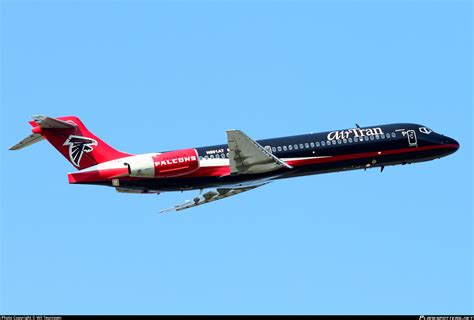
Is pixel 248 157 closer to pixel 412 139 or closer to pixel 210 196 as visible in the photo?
pixel 210 196

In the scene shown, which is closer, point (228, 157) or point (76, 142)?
point (76, 142)

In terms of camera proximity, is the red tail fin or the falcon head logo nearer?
the red tail fin

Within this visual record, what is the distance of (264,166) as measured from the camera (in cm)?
5656

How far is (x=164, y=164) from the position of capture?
2167 inches

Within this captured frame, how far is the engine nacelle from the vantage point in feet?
180

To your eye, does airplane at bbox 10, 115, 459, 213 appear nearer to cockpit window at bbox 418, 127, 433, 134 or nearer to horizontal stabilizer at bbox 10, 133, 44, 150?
horizontal stabilizer at bbox 10, 133, 44, 150

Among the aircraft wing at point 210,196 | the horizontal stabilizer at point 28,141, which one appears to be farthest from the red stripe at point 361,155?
the horizontal stabilizer at point 28,141

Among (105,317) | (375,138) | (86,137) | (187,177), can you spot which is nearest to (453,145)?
(375,138)

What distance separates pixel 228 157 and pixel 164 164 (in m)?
3.66

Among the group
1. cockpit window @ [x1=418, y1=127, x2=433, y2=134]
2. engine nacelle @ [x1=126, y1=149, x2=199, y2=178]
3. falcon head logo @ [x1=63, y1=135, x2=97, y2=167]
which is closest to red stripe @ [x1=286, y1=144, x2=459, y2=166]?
cockpit window @ [x1=418, y1=127, x2=433, y2=134]

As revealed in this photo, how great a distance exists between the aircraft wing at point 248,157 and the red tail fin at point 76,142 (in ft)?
19.4

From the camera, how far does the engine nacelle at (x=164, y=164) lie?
54844 millimetres

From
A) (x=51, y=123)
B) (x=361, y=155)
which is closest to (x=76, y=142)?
(x=51, y=123)

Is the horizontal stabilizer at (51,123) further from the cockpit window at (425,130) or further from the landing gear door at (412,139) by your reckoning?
the cockpit window at (425,130)
